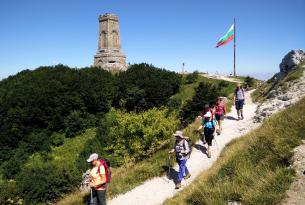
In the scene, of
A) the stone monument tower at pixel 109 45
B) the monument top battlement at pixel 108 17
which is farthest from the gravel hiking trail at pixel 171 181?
the monument top battlement at pixel 108 17

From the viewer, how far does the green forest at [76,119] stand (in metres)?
19.9

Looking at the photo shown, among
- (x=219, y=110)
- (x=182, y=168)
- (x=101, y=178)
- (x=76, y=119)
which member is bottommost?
(x=76, y=119)

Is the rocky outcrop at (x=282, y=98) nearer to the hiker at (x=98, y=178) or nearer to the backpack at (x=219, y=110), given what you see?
the backpack at (x=219, y=110)

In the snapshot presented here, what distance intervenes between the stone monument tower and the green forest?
26.6 feet

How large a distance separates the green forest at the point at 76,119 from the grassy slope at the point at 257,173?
29.0 feet

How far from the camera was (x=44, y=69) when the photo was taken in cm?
5512

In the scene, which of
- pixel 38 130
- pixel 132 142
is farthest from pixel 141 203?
pixel 38 130

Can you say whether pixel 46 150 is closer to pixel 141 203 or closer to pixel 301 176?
pixel 141 203

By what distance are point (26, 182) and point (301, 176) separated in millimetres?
20734

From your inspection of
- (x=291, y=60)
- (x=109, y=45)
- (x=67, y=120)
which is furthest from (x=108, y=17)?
(x=291, y=60)

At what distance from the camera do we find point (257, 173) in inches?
310

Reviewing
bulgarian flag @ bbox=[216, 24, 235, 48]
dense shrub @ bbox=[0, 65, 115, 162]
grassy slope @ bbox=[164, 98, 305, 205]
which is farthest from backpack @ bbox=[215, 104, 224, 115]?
dense shrub @ bbox=[0, 65, 115, 162]

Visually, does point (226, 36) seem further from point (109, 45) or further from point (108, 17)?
point (108, 17)

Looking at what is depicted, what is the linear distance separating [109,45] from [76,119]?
86.5 ft
